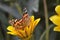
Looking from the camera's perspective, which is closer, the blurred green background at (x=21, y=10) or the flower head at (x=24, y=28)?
the flower head at (x=24, y=28)

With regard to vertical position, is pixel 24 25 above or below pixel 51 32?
above

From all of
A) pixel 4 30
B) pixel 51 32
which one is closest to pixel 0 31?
pixel 4 30

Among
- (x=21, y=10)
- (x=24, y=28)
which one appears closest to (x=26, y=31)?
(x=24, y=28)

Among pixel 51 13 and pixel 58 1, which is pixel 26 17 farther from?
pixel 51 13

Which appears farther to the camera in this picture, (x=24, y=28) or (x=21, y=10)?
(x=21, y=10)

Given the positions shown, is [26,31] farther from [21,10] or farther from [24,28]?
[21,10]

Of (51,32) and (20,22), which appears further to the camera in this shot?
(51,32)

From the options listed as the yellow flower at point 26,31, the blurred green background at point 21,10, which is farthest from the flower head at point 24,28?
the blurred green background at point 21,10

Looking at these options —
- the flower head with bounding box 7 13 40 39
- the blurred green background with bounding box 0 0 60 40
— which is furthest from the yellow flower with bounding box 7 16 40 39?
the blurred green background with bounding box 0 0 60 40

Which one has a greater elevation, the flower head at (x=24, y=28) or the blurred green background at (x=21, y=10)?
the flower head at (x=24, y=28)

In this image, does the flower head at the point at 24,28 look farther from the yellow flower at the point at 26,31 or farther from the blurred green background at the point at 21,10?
the blurred green background at the point at 21,10

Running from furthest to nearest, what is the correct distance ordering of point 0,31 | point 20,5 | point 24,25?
point 20,5, point 0,31, point 24,25
